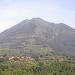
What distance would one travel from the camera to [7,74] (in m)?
116

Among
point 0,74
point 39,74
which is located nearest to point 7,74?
point 0,74

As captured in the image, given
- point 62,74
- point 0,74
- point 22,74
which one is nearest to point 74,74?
point 62,74

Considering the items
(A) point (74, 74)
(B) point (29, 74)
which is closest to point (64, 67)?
(A) point (74, 74)

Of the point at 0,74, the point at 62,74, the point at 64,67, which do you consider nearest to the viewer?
the point at 0,74

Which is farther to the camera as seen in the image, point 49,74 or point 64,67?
point 64,67

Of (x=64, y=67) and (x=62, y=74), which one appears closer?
(x=62, y=74)

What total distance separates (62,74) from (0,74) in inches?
1066

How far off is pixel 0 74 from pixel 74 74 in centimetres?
3199

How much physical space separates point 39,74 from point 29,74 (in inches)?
206

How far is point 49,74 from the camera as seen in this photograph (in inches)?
4727

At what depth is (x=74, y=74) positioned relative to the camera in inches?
4862

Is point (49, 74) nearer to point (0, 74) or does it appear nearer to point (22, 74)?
point (22, 74)

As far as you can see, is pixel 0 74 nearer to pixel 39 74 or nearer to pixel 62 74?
pixel 39 74

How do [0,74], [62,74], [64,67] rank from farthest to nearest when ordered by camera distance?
[64,67]
[62,74]
[0,74]
